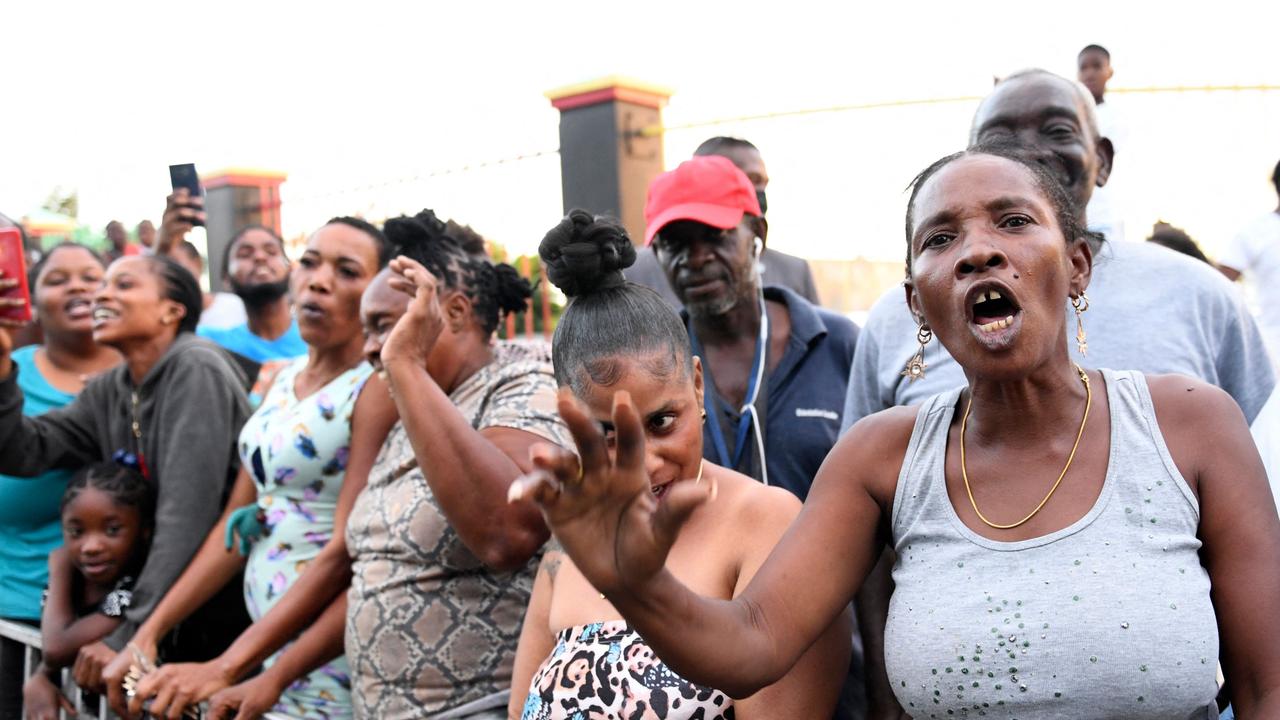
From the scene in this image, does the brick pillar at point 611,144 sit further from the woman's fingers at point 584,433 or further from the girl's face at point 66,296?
the woman's fingers at point 584,433

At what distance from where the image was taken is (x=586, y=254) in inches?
105

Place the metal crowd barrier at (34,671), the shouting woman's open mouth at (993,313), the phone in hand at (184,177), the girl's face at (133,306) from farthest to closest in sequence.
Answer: the phone in hand at (184,177) < the girl's face at (133,306) < the metal crowd barrier at (34,671) < the shouting woman's open mouth at (993,313)

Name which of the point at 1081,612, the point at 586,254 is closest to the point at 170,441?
the point at 586,254

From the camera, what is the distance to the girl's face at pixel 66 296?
17.8 feet

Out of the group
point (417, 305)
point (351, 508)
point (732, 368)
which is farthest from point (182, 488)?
point (732, 368)

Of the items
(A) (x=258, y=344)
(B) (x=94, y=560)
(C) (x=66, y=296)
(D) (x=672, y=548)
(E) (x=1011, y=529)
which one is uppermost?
(E) (x=1011, y=529)

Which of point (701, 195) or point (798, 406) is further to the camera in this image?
point (701, 195)

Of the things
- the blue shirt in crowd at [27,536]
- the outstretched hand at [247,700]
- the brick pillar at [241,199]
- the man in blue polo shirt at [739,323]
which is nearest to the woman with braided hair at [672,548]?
the man in blue polo shirt at [739,323]

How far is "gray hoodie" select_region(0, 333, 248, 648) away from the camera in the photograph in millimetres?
4246

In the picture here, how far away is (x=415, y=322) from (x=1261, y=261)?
4342 millimetres

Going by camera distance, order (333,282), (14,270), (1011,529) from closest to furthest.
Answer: (1011,529)
(333,282)
(14,270)

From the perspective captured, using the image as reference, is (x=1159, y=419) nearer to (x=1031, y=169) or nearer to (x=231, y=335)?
(x=1031, y=169)

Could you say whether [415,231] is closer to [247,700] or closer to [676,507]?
[247,700]

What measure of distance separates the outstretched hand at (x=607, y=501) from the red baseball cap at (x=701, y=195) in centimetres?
210
